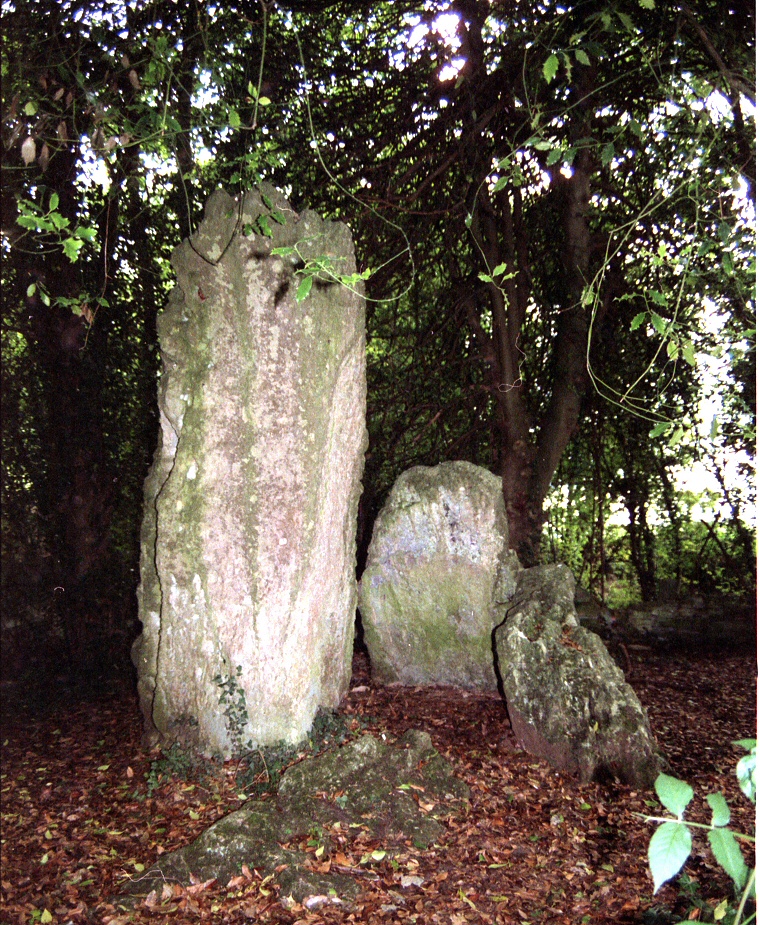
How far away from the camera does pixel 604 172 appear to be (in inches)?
247

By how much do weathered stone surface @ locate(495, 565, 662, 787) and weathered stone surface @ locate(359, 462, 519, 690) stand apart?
615mm

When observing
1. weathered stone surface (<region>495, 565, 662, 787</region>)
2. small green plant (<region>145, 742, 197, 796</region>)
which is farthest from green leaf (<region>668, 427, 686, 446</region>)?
small green plant (<region>145, 742, 197, 796</region>)

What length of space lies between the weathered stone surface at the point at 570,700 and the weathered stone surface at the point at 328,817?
0.62m

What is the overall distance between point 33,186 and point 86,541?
2976 millimetres

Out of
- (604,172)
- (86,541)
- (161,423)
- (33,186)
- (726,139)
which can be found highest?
(604,172)

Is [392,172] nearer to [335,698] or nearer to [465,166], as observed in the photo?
[465,166]

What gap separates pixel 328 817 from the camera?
11.8ft

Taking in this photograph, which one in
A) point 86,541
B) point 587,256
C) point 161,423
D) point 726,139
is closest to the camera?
point 726,139

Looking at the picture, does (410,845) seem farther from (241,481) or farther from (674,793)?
(674,793)

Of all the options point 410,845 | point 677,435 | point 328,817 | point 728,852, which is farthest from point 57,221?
point 410,845

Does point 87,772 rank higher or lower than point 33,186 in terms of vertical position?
lower

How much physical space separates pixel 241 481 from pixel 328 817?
177 cm

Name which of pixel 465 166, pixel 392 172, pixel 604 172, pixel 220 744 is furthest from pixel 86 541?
pixel 604 172

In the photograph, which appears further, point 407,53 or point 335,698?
point 407,53
